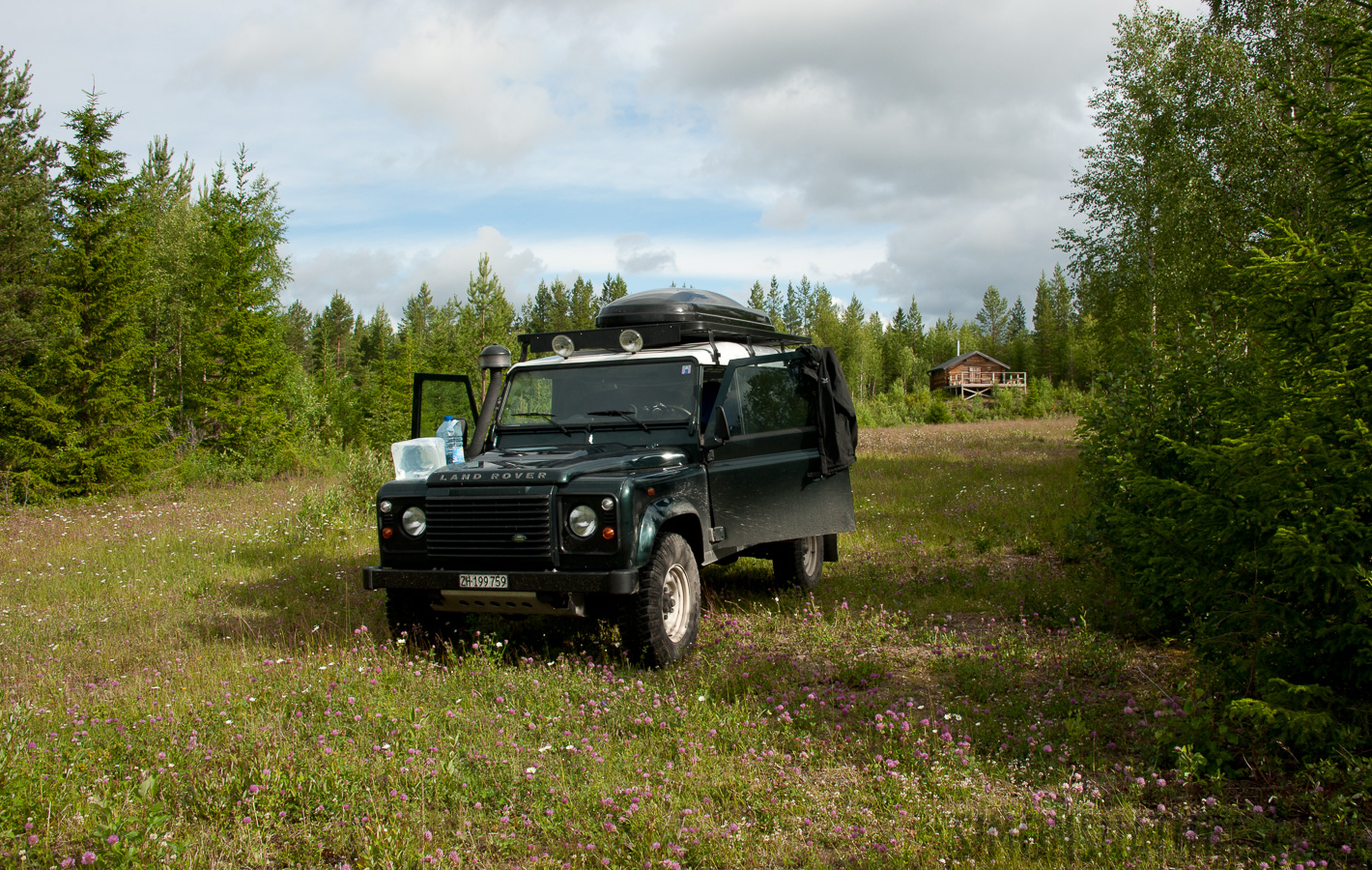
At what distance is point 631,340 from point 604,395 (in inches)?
19.3

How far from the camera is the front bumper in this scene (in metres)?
5.11

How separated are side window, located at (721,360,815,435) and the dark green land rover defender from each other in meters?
0.02

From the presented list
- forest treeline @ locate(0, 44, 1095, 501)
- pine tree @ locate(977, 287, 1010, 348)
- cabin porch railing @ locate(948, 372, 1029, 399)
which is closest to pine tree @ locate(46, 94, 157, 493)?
forest treeline @ locate(0, 44, 1095, 501)

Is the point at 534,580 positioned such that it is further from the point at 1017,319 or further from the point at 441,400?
the point at 1017,319

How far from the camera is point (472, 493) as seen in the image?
5469 mm

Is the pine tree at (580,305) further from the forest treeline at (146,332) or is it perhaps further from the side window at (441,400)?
the side window at (441,400)

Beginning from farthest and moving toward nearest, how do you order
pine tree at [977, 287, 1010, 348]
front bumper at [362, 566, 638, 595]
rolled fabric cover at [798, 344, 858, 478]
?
1. pine tree at [977, 287, 1010, 348]
2. rolled fabric cover at [798, 344, 858, 478]
3. front bumper at [362, 566, 638, 595]

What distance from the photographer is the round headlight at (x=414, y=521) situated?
568cm

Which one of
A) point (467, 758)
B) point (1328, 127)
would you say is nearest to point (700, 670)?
point (467, 758)

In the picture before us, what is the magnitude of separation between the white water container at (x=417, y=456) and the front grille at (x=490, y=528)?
97 cm

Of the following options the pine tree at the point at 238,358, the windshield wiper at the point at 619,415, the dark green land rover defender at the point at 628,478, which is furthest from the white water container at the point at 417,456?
the pine tree at the point at 238,358

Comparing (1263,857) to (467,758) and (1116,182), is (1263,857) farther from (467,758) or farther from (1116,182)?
(1116,182)

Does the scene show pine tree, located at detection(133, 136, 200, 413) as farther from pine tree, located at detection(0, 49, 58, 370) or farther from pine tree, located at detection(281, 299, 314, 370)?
pine tree, located at detection(281, 299, 314, 370)

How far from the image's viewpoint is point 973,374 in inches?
3115
